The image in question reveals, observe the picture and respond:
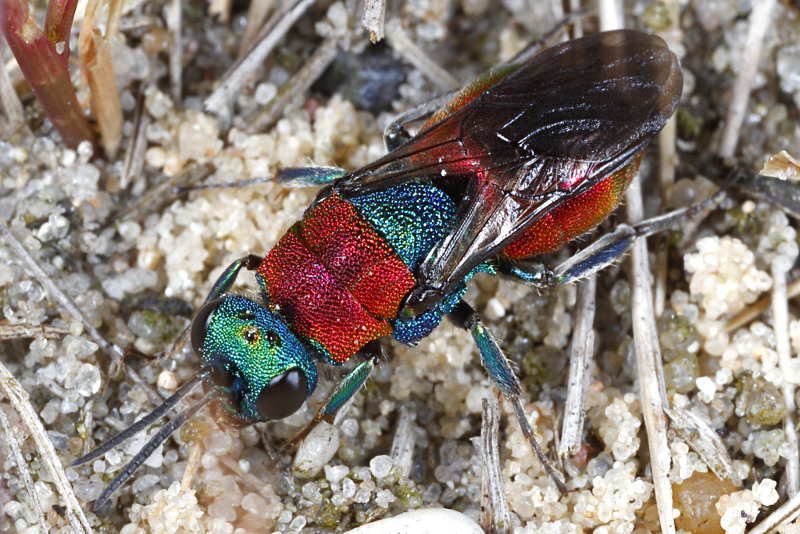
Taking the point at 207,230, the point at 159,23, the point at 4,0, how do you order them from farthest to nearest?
the point at 159,23 < the point at 207,230 < the point at 4,0

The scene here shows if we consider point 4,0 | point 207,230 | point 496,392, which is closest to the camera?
point 4,0

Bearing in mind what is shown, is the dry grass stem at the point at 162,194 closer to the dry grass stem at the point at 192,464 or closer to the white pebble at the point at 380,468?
the dry grass stem at the point at 192,464

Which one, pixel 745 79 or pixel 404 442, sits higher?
pixel 745 79

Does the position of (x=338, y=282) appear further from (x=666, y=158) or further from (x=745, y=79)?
(x=745, y=79)

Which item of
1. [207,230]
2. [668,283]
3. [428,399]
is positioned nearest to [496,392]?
[428,399]

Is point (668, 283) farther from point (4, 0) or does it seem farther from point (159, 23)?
point (4, 0)

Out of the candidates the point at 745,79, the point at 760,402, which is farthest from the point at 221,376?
the point at 745,79

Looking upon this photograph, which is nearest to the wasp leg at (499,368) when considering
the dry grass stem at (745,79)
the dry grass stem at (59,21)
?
the dry grass stem at (745,79)
